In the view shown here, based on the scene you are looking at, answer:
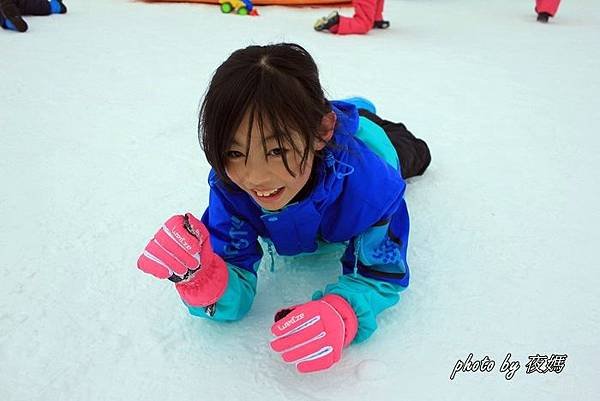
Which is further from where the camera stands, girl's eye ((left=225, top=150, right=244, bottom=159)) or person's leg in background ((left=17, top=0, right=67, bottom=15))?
person's leg in background ((left=17, top=0, right=67, bottom=15))

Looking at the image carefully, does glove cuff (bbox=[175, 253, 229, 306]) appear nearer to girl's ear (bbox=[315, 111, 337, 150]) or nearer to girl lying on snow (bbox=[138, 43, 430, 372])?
girl lying on snow (bbox=[138, 43, 430, 372])

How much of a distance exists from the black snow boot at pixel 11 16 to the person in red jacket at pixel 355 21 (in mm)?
1057

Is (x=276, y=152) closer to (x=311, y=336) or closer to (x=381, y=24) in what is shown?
(x=311, y=336)

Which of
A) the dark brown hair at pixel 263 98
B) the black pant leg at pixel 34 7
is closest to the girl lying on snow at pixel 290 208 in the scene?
the dark brown hair at pixel 263 98

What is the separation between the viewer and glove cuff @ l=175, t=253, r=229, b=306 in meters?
0.61

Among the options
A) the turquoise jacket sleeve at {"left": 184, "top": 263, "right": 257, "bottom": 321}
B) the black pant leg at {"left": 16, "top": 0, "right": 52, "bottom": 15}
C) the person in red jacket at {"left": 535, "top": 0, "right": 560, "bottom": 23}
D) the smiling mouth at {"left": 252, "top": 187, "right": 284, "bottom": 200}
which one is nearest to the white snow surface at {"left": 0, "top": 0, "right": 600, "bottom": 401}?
the turquoise jacket sleeve at {"left": 184, "top": 263, "right": 257, "bottom": 321}

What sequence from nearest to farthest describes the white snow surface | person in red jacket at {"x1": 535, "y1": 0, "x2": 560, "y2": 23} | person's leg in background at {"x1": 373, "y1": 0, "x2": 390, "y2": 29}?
the white snow surface < person's leg in background at {"x1": 373, "y1": 0, "x2": 390, "y2": 29} < person in red jacket at {"x1": 535, "y1": 0, "x2": 560, "y2": 23}

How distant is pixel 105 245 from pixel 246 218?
26 cm

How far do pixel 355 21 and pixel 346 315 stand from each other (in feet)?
5.32

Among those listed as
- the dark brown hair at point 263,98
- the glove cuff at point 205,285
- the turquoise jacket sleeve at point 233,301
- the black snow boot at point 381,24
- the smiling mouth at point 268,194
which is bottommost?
the black snow boot at point 381,24

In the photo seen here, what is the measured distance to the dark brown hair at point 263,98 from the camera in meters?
0.50

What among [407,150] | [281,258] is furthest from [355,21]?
[281,258]

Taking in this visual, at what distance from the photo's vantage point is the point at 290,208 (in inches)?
24.9

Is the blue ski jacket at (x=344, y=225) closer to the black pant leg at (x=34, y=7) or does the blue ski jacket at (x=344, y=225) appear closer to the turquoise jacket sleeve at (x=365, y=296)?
the turquoise jacket sleeve at (x=365, y=296)
